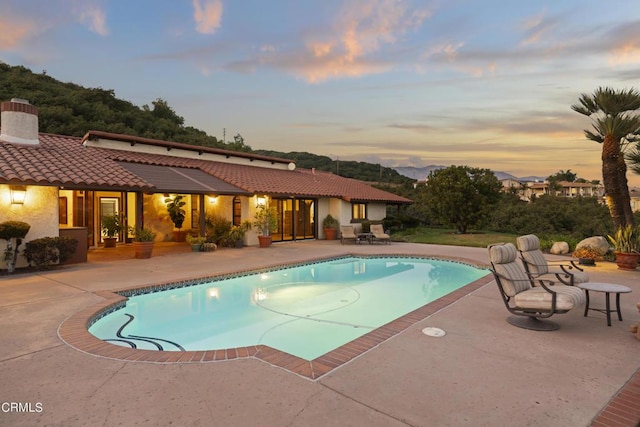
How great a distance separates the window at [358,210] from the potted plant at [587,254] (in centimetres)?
1271

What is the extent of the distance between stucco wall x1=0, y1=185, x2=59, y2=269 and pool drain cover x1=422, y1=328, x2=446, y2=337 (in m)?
11.8

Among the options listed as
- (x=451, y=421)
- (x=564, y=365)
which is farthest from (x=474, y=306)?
(x=451, y=421)

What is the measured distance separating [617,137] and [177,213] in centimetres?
1981

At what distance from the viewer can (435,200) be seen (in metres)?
22.7

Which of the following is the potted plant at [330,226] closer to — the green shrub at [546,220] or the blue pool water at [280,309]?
the blue pool water at [280,309]

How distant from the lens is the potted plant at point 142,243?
12.9 m

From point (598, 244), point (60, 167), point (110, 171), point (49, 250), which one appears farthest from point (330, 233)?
point (49, 250)

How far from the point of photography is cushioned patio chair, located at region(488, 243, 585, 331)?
512 cm

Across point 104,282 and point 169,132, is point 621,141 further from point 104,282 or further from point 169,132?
point 169,132

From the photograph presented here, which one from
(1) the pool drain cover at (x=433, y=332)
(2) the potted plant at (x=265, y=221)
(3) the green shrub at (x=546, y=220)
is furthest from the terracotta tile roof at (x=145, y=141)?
(3) the green shrub at (x=546, y=220)

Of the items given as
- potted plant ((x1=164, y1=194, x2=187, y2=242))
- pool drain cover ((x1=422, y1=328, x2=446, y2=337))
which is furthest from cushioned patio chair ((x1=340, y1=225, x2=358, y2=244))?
pool drain cover ((x1=422, y1=328, x2=446, y2=337))

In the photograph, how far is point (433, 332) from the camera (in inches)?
202

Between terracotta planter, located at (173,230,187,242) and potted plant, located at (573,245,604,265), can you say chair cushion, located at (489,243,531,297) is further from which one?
terracotta planter, located at (173,230,187,242)

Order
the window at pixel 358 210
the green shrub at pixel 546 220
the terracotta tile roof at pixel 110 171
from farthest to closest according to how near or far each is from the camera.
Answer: the green shrub at pixel 546 220
the window at pixel 358 210
the terracotta tile roof at pixel 110 171
